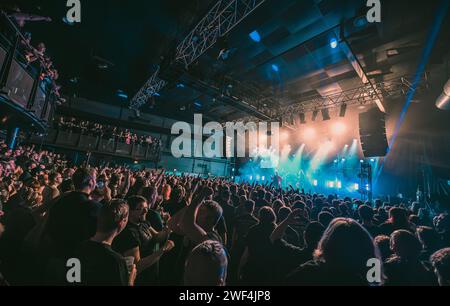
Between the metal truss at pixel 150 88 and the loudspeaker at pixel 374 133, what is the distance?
9.94 meters

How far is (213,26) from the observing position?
6.31 meters

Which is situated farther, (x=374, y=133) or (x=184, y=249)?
(x=374, y=133)

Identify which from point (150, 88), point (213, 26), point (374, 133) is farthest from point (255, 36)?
point (374, 133)

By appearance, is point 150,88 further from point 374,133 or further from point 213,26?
point 374,133

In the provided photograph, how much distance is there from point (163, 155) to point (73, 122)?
8.19 meters

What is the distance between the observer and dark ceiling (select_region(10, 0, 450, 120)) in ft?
20.5

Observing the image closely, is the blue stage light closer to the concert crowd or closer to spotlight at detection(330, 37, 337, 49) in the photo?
spotlight at detection(330, 37, 337, 49)

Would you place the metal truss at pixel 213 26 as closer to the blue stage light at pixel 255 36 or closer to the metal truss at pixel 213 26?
the metal truss at pixel 213 26

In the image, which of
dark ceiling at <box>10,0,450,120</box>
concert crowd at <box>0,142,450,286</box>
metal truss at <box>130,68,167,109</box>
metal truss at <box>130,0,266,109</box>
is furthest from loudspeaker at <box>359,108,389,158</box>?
metal truss at <box>130,68,167,109</box>

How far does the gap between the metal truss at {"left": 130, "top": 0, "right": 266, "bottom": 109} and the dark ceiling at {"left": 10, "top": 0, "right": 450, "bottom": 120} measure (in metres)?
0.28

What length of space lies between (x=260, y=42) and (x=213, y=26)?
2354 millimetres

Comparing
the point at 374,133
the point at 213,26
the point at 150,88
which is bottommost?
the point at 374,133

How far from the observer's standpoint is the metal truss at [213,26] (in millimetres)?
5487
